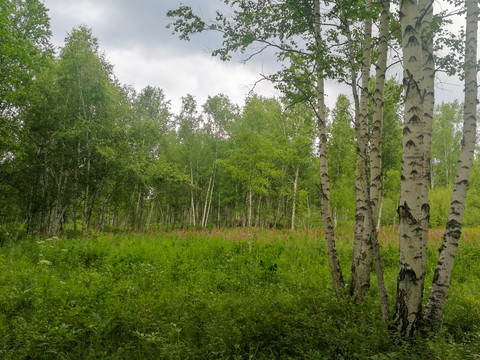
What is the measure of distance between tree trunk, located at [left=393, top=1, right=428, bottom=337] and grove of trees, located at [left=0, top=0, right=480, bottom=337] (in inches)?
0.5

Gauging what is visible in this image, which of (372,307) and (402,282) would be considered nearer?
(402,282)

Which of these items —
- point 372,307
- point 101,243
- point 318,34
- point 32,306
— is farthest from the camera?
point 101,243

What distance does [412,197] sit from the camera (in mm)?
3303

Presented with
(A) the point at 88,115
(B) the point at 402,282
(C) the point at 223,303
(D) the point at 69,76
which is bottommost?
(C) the point at 223,303

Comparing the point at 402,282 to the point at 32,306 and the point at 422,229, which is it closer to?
the point at 422,229

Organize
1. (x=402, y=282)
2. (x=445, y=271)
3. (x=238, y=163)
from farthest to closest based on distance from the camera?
(x=238, y=163)
(x=445, y=271)
(x=402, y=282)

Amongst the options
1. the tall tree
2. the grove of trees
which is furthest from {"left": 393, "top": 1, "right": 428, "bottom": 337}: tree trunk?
the tall tree

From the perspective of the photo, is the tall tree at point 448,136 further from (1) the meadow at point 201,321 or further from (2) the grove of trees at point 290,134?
(1) the meadow at point 201,321

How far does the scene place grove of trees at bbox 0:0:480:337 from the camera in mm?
3549

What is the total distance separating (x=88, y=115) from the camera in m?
15.8

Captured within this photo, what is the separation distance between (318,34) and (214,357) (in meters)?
5.79

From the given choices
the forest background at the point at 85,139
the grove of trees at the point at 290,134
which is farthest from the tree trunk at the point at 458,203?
the forest background at the point at 85,139

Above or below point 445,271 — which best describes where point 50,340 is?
below

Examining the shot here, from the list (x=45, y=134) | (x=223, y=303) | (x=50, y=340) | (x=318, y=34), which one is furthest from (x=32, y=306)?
(x=45, y=134)
